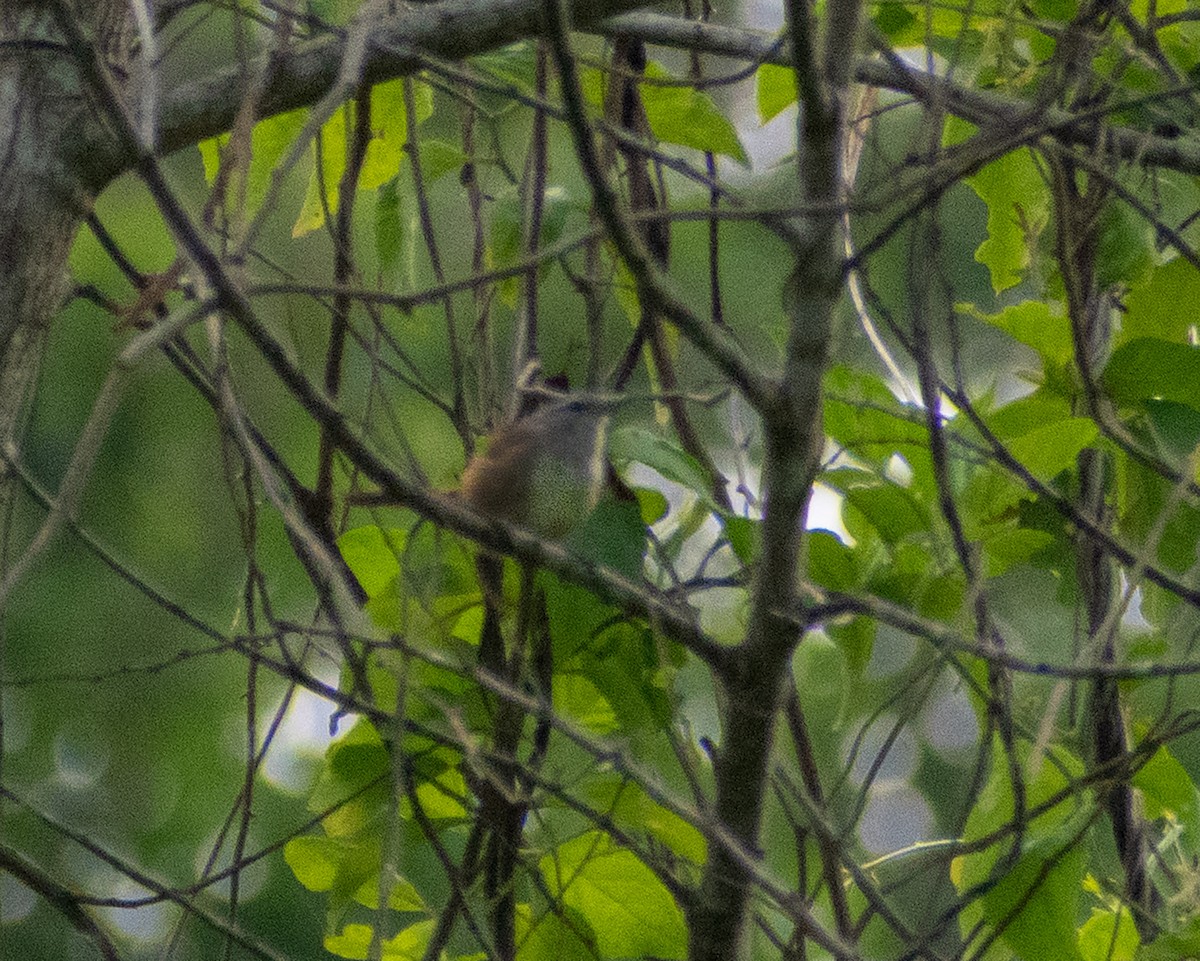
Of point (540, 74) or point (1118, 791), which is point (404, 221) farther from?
point (1118, 791)

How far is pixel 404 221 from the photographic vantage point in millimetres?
1655

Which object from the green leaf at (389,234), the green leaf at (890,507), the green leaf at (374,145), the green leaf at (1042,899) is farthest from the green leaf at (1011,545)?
the green leaf at (374,145)

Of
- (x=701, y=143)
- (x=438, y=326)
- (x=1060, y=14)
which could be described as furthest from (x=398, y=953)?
(x=438, y=326)

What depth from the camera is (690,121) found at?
1.61 m

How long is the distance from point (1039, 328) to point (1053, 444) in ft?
0.75

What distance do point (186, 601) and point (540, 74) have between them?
279 centimetres

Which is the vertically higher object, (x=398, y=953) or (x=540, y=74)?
(x=540, y=74)

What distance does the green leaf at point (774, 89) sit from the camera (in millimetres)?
1678

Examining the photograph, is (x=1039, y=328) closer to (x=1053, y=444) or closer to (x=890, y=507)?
(x=1053, y=444)

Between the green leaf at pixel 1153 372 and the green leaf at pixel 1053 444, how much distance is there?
0.12 meters

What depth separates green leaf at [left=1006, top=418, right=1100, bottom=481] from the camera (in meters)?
1.40

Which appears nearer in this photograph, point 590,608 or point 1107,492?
point 590,608

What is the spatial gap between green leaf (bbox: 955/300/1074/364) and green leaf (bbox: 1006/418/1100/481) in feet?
0.62

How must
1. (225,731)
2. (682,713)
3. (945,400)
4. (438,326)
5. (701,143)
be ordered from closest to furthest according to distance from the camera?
(682,713)
(701,143)
(945,400)
(438,326)
(225,731)
